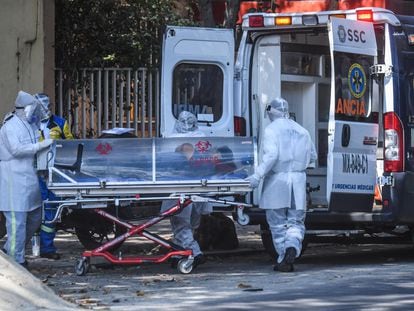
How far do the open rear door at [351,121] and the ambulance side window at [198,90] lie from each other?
1669 mm

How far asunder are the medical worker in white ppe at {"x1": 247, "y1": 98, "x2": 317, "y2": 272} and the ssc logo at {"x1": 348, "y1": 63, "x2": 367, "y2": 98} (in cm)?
71

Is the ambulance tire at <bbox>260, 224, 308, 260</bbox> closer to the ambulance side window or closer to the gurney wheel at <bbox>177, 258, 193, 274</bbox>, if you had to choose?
the gurney wheel at <bbox>177, 258, 193, 274</bbox>

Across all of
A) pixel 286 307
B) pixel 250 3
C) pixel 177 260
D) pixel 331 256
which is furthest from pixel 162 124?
pixel 250 3

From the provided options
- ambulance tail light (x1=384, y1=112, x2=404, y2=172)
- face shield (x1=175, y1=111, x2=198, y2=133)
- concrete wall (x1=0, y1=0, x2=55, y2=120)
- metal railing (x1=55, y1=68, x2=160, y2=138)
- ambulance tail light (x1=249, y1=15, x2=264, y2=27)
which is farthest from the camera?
metal railing (x1=55, y1=68, x2=160, y2=138)

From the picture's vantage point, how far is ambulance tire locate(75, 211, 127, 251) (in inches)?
486

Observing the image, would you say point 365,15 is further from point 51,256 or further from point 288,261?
point 51,256

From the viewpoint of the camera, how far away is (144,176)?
10.8m

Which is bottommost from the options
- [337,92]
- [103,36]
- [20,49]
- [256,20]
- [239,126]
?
[239,126]

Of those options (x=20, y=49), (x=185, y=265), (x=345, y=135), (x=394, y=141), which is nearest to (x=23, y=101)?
(x=185, y=265)

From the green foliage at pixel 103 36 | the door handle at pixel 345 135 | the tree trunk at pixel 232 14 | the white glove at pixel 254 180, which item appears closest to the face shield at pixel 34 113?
the white glove at pixel 254 180

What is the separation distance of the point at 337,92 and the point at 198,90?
1.90 m

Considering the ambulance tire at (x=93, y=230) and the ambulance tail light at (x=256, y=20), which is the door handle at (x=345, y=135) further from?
the ambulance tire at (x=93, y=230)

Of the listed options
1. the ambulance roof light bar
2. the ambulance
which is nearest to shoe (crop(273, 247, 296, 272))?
the ambulance

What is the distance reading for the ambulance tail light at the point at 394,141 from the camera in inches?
434
